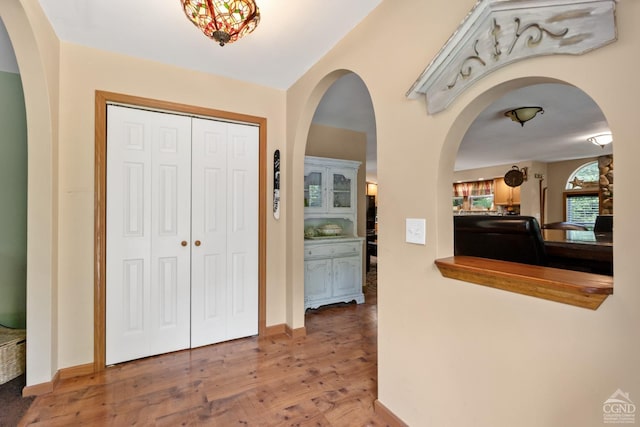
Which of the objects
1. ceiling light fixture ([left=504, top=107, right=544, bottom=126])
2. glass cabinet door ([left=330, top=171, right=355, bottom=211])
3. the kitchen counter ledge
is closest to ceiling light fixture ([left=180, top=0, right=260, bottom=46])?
the kitchen counter ledge

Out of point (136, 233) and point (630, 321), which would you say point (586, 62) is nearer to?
point (630, 321)

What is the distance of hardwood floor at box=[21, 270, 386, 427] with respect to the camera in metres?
1.66

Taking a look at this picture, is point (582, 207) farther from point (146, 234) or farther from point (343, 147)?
point (146, 234)

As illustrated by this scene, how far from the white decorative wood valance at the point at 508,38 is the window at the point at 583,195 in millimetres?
7073

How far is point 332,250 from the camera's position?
11.9ft

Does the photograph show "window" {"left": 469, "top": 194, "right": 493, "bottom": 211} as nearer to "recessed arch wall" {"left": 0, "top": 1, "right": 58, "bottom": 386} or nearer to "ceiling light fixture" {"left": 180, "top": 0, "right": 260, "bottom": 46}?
"ceiling light fixture" {"left": 180, "top": 0, "right": 260, "bottom": 46}

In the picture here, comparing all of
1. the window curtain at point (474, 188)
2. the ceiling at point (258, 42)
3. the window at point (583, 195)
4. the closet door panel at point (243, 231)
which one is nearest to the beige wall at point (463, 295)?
the ceiling at point (258, 42)

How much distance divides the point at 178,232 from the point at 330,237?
1.89m

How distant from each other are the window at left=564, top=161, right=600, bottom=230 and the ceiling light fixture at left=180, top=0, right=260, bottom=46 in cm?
772

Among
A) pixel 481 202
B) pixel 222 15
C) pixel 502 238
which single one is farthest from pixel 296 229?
pixel 481 202

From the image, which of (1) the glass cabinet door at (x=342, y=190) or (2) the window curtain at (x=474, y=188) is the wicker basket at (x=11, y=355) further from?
(2) the window curtain at (x=474, y=188)

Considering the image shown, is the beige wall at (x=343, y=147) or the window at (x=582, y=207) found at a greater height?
the beige wall at (x=343, y=147)

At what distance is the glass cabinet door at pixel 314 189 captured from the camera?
3.62 m

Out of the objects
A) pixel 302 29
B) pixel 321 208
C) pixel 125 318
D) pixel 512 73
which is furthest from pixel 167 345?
pixel 512 73
